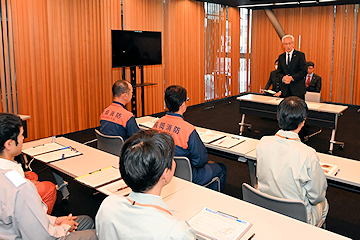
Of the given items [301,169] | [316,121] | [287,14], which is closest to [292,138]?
[301,169]

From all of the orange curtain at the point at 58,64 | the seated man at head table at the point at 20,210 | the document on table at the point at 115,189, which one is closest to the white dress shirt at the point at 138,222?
the seated man at head table at the point at 20,210

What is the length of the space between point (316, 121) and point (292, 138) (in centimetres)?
330

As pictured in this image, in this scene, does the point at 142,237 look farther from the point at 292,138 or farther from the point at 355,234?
the point at 355,234

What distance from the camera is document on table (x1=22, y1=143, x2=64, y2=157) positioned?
2912 millimetres

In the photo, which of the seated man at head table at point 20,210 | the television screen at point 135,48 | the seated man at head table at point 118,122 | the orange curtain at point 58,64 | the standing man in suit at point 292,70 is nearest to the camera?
the seated man at head table at point 20,210

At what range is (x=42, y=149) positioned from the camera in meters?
3.03

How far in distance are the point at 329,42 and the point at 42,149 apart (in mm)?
8710

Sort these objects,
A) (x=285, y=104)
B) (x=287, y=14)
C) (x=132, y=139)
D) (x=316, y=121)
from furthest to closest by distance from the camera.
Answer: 1. (x=287, y=14)
2. (x=316, y=121)
3. (x=285, y=104)
4. (x=132, y=139)

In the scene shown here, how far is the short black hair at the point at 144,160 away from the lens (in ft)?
4.03

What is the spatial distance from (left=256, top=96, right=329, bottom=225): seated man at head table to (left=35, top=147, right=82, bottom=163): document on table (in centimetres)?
164

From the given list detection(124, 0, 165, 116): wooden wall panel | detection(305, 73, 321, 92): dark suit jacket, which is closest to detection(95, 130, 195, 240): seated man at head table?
detection(124, 0, 165, 116): wooden wall panel

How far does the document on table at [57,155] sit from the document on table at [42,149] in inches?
2.3

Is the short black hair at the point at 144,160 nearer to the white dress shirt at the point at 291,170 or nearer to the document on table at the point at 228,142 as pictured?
the white dress shirt at the point at 291,170

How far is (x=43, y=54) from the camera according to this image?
5.48 m
